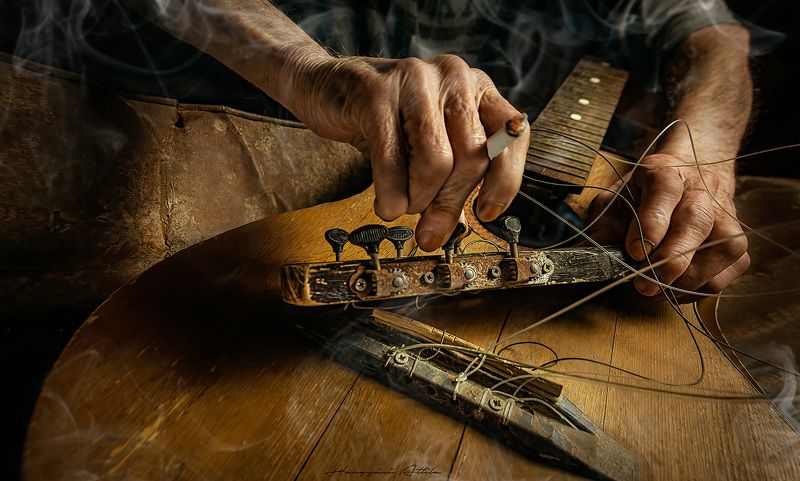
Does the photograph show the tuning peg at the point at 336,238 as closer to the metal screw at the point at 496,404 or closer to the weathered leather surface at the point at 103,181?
the metal screw at the point at 496,404

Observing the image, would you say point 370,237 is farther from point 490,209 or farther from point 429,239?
point 490,209

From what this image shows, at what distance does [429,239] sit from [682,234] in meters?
0.87

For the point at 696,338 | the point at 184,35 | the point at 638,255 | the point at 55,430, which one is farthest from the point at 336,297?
the point at 184,35

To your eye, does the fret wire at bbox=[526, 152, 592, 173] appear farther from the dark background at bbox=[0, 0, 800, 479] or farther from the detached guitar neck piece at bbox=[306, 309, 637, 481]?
the dark background at bbox=[0, 0, 800, 479]

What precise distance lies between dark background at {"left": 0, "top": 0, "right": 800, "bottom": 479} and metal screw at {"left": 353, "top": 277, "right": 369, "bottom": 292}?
1348 millimetres

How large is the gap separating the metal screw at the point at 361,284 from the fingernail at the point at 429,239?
18 cm

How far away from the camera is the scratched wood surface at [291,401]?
0.90 m

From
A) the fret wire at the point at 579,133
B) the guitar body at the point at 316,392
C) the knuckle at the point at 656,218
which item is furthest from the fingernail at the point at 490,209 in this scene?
the fret wire at the point at 579,133

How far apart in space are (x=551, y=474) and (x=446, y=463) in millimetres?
243

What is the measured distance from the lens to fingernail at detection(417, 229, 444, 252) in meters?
1.10

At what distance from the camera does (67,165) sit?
61.6 inches

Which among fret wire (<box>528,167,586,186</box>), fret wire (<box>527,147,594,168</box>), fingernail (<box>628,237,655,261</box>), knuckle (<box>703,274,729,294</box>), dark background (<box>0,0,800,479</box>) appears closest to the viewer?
fingernail (<box>628,237,655,261</box>)

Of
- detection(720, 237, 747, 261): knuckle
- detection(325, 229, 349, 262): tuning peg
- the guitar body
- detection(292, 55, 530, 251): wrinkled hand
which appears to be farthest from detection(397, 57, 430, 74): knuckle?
detection(720, 237, 747, 261): knuckle

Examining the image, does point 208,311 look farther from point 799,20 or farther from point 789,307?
point 799,20
